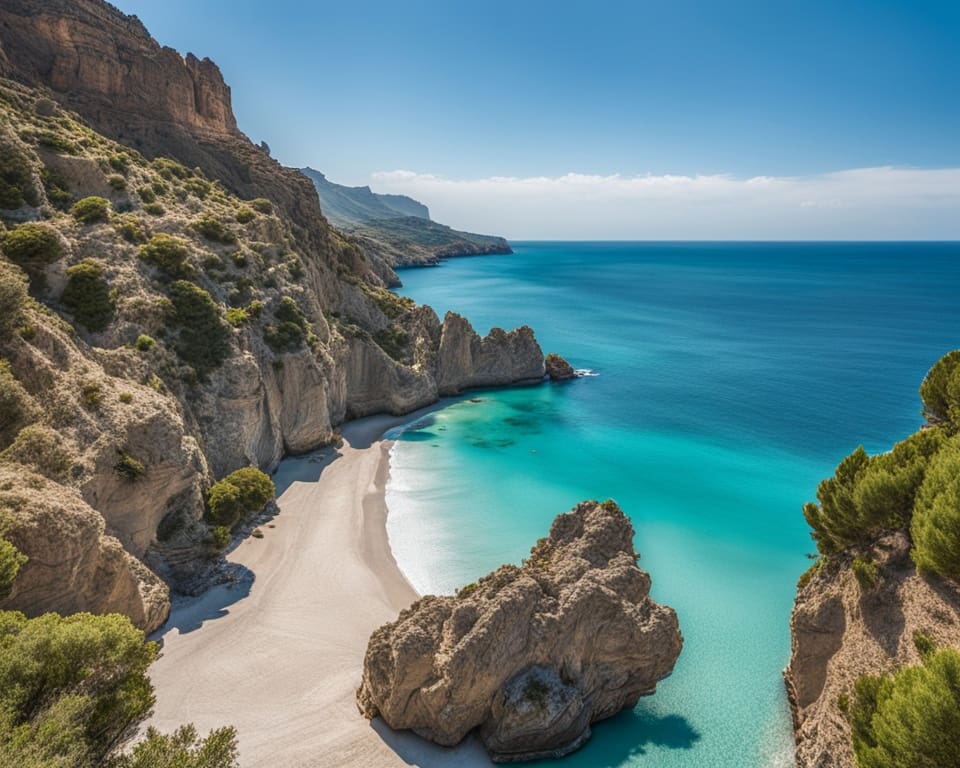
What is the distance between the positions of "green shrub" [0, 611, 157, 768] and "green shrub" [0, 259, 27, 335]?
41.6ft

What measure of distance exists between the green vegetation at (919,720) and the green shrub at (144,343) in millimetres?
32990

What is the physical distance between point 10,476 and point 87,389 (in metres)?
5.94

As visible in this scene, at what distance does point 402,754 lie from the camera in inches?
654

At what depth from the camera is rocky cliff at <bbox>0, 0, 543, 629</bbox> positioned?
19422 mm

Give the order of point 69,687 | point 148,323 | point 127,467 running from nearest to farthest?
point 69,687, point 127,467, point 148,323

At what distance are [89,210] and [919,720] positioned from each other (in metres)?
42.6

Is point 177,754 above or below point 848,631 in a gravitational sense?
below

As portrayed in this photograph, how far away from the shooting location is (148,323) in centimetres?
2981

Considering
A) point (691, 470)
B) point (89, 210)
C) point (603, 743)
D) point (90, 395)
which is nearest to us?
point (603, 743)

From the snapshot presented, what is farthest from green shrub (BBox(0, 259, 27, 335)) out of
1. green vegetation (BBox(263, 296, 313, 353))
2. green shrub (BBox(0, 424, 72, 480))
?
green vegetation (BBox(263, 296, 313, 353))

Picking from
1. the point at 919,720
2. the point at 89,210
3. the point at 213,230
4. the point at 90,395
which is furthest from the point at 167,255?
the point at 919,720

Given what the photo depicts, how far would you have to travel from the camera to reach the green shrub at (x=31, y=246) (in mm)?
26016

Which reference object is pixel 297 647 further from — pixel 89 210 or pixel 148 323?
pixel 89 210

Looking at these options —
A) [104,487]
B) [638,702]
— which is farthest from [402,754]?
[104,487]
